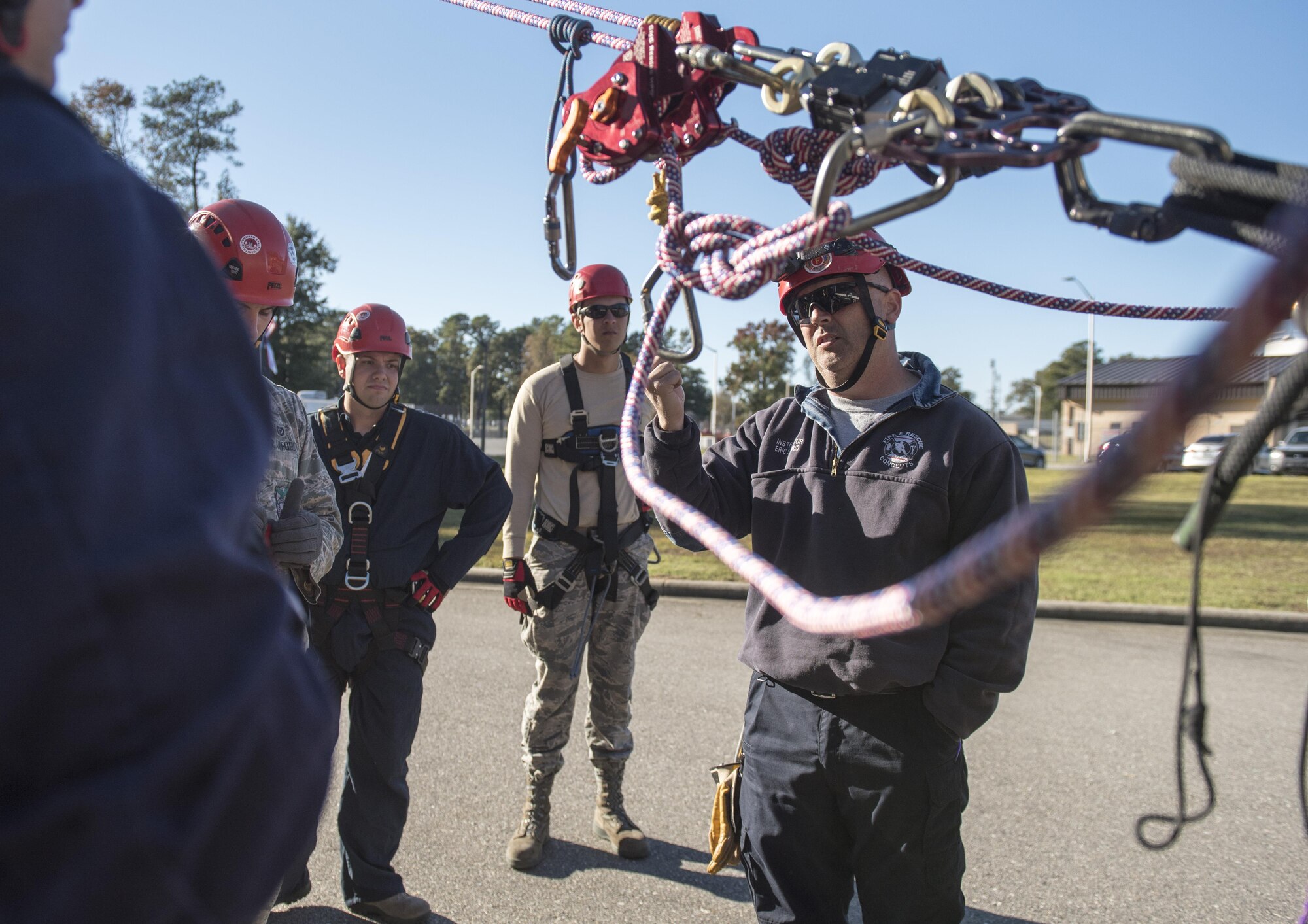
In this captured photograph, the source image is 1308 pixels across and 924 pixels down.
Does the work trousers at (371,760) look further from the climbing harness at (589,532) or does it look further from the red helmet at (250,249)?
the red helmet at (250,249)

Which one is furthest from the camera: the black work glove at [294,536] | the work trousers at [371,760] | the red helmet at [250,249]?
the work trousers at [371,760]

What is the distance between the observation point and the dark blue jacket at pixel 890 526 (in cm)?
232

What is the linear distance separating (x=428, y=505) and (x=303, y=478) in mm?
818

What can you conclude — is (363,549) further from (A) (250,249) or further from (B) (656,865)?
(B) (656,865)

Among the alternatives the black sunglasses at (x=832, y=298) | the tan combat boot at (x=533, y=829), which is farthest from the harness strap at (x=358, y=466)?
the black sunglasses at (x=832, y=298)

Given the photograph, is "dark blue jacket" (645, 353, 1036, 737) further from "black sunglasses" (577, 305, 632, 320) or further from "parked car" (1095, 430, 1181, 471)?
"black sunglasses" (577, 305, 632, 320)

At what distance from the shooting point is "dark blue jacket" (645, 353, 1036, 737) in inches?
91.3

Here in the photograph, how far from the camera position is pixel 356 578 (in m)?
3.41

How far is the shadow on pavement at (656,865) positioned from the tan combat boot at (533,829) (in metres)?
0.06

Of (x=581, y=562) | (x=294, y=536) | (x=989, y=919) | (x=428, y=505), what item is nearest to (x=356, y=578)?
(x=428, y=505)

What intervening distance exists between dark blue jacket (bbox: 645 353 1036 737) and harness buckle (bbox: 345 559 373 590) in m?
1.41

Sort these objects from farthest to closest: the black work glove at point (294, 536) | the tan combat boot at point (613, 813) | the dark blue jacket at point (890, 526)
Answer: the tan combat boot at point (613, 813) < the black work glove at point (294, 536) < the dark blue jacket at point (890, 526)

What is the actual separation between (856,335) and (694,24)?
125cm

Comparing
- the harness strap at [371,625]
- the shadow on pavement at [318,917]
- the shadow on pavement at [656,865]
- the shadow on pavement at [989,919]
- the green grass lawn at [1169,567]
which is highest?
the harness strap at [371,625]
